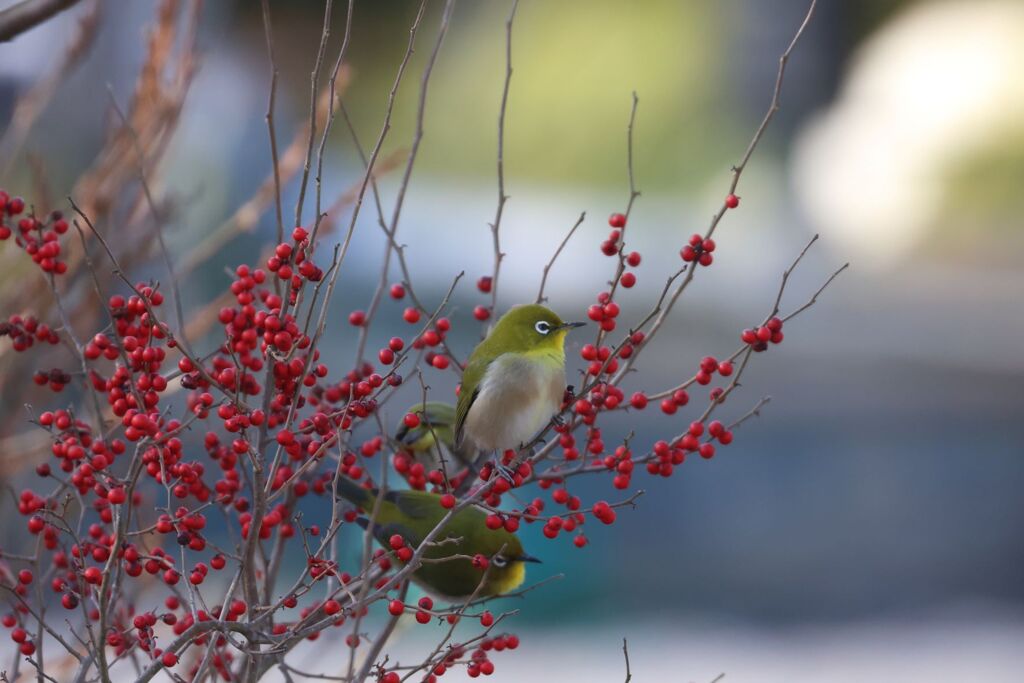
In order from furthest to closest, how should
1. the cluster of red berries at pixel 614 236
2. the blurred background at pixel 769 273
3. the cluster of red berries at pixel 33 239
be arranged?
the blurred background at pixel 769 273 < the cluster of red berries at pixel 614 236 < the cluster of red berries at pixel 33 239

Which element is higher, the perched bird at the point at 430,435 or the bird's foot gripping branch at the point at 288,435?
the perched bird at the point at 430,435

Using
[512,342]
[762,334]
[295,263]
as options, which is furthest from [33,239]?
[762,334]

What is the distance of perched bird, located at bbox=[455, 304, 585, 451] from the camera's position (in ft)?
6.51

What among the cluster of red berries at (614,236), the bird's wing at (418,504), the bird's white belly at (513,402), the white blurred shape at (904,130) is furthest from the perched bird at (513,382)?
the white blurred shape at (904,130)

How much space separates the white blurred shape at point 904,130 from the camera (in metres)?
9.92

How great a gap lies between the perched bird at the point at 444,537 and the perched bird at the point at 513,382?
0.13 meters

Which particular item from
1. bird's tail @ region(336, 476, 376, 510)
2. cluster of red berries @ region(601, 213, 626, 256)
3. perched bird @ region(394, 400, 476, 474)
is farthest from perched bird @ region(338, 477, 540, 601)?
cluster of red berries @ region(601, 213, 626, 256)

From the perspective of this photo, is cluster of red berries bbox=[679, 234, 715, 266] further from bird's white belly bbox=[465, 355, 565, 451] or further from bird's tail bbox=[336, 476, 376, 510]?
bird's tail bbox=[336, 476, 376, 510]

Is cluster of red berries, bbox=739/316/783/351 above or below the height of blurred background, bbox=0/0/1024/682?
below

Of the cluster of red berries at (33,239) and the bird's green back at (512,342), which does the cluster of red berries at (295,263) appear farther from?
the bird's green back at (512,342)

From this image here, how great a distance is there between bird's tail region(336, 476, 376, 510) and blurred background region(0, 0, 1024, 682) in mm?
754

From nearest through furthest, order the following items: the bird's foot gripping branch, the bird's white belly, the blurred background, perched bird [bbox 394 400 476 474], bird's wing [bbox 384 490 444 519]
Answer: the bird's foot gripping branch, the bird's white belly, bird's wing [bbox 384 490 444 519], perched bird [bbox 394 400 476 474], the blurred background

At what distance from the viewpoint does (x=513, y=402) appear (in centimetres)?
198

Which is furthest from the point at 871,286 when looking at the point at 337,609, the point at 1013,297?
the point at 337,609
